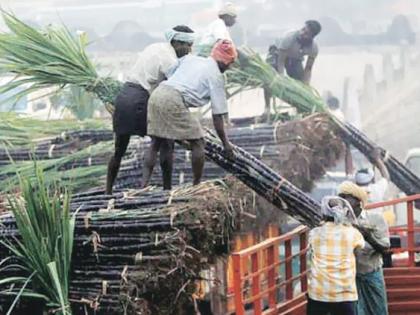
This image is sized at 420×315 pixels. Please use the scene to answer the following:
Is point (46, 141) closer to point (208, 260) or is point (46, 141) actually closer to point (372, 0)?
point (208, 260)

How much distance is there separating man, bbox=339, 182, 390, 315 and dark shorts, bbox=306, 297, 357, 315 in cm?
38

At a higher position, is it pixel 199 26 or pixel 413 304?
pixel 199 26

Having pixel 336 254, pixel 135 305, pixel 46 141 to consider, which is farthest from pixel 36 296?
pixel 46 141

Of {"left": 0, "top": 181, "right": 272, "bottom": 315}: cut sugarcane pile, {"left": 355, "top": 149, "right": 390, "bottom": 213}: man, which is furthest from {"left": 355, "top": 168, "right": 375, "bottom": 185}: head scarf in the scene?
{"left": 0, "top": 181, "right": 272, "bottom": 315}: cut sugarcane pile

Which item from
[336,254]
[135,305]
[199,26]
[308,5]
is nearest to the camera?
[135,305]

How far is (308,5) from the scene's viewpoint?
1702 cm

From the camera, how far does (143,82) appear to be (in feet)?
21.0

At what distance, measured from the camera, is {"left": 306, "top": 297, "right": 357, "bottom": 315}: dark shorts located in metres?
5.64

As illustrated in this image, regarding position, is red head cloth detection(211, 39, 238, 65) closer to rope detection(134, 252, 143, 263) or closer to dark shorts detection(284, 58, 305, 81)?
rope detection(134, 252, 143, 263)

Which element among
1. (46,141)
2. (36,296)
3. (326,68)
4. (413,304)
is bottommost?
(413,304)

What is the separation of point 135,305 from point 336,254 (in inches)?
51.5

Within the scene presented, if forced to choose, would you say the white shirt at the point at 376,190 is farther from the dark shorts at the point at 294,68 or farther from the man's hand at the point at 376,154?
the dark shorts at the point at 294,68

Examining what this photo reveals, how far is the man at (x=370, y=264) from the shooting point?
5883 millimetres

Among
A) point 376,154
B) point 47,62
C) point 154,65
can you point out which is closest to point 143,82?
point 154,65
